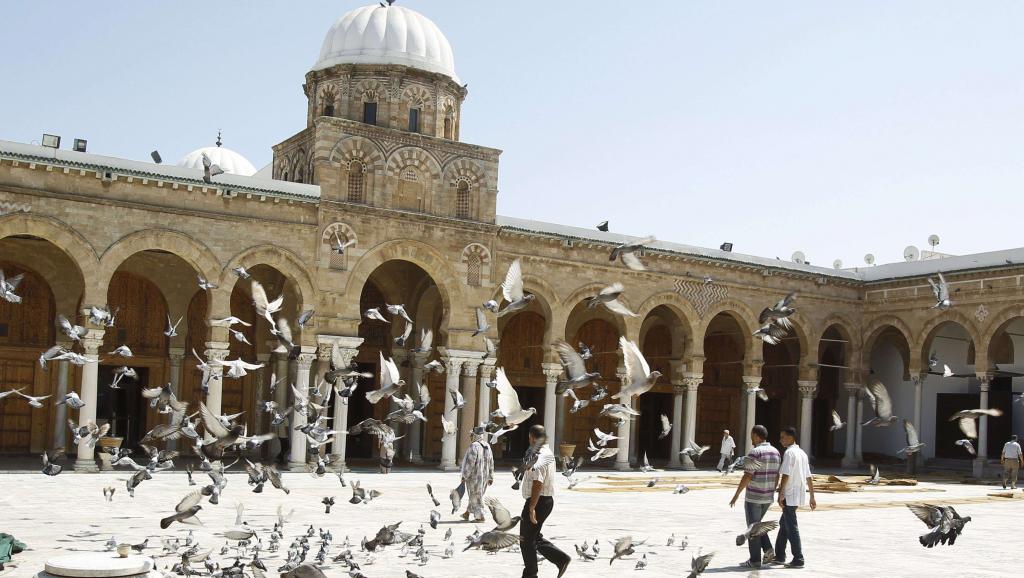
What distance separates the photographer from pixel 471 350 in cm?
2364

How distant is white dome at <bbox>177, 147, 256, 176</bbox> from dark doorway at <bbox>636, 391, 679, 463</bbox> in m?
13.6

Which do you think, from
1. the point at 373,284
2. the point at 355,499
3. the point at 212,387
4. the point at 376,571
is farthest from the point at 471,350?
the point at 376,571

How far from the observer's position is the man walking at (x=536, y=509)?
342 inches

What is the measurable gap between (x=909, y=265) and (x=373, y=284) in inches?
597

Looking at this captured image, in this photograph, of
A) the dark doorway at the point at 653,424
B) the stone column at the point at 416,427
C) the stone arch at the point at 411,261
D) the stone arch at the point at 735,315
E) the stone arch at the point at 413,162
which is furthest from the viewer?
the dark doorway at the point at 653,424

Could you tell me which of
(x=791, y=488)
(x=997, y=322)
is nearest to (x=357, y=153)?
(x=791, y=488)

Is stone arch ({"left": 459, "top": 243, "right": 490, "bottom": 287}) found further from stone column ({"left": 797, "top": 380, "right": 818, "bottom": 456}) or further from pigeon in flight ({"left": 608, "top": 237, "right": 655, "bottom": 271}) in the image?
pigeon in flight ({"left": 608, "top": 237, "right": 655, "bottom": 271})

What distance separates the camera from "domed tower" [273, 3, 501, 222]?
893 inches

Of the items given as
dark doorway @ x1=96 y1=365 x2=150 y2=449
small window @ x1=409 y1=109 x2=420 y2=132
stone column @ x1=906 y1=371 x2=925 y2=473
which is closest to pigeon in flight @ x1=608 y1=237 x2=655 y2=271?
small window @ x1=409 y1=109 x2=420 y2=132

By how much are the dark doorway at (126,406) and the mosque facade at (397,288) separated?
50 mm

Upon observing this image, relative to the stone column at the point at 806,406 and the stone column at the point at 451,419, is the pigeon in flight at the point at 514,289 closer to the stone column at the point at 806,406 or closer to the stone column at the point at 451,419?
the stone column at the point at 451,419

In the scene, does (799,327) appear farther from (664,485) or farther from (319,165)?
(319,165)

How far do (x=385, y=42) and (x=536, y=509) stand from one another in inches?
709

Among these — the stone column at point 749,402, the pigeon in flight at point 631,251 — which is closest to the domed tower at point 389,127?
the stone column at point 749,402
